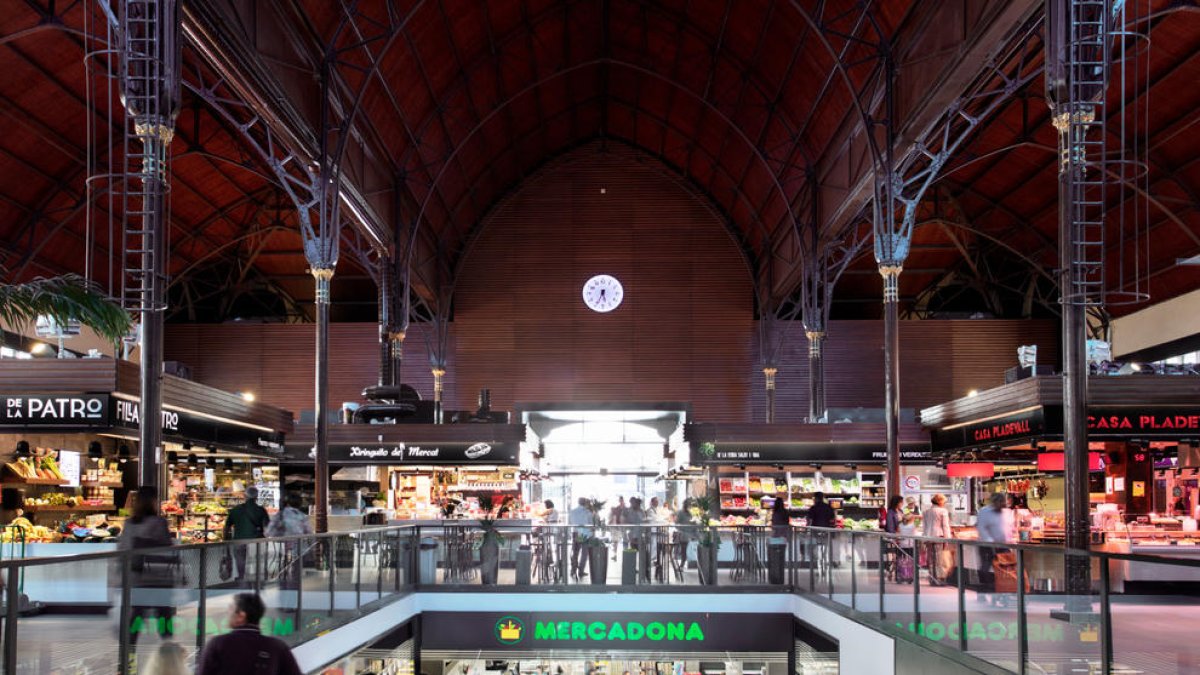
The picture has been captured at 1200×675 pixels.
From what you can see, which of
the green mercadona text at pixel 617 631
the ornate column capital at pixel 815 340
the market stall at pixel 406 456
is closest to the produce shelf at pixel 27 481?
the market stall at pixel 406 456

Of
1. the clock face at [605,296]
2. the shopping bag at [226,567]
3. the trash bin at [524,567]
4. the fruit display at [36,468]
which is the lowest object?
the trash bin at [524,567]

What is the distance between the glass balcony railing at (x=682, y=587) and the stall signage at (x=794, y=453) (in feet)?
34.7

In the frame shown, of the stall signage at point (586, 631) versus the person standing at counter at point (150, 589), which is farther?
the stall signage at point (586, 631)

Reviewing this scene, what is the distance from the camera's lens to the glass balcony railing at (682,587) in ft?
20.4

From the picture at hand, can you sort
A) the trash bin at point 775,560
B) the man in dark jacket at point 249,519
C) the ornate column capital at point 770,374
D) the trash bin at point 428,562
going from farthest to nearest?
the ornate column capital at point 770,374
the trash bin at point 428,562
the trash bin at point 775,560
the man in dark jacket at point 249,519

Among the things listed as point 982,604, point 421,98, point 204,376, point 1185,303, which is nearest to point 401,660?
point 982,604

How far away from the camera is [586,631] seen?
59.4ft

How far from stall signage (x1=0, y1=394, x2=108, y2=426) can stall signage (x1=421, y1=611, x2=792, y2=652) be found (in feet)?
18.2

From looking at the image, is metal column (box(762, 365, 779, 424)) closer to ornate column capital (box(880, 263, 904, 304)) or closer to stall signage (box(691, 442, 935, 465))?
stall signage (box(691, 442, 935, 465))

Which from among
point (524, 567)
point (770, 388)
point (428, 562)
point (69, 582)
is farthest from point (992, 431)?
point (69, 582)

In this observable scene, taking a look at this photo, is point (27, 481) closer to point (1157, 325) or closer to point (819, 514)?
point (819, 514)

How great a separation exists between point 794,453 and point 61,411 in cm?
1743

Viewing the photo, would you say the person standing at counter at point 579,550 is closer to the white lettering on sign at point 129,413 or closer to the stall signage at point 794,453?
the white lettering on sign at point 129,413

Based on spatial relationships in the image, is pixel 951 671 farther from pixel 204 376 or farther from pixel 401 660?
pixel 204 376
